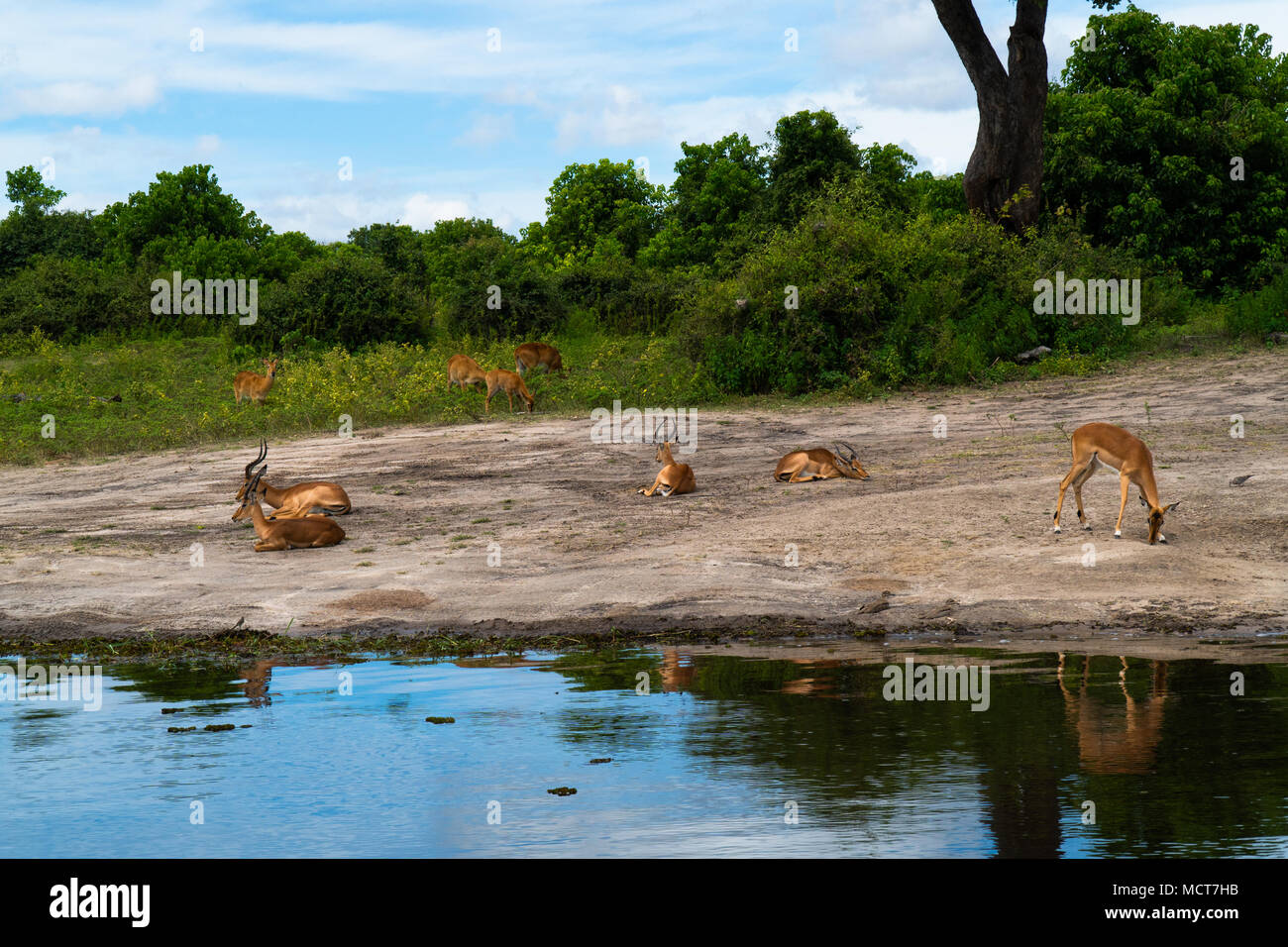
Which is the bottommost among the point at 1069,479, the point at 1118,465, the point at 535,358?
the point at 1069,479

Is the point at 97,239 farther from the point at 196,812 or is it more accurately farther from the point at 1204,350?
the point at 196,812

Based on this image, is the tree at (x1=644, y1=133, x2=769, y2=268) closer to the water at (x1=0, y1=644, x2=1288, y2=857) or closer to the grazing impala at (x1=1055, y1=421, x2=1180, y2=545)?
the grazing impala at (x1=1055, y1=421, x2=1180, y2=545)

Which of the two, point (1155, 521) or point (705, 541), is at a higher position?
point (1155, 521)

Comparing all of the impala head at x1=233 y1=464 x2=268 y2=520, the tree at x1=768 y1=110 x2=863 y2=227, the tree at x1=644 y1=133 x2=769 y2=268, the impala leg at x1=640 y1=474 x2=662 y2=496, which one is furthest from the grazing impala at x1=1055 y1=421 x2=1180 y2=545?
the tree at x1=644 y1=133 x2=769 y2=268

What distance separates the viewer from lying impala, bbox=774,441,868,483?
1542 centimetres

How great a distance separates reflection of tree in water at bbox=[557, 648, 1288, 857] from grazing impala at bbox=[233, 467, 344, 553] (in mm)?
4751

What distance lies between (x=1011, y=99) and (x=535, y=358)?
1027cm

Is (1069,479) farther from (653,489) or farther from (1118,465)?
(653,489)

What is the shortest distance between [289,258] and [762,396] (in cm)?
2019

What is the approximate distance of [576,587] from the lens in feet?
38.0

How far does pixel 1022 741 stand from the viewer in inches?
280

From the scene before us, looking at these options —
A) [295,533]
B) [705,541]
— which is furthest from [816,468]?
[295,533]

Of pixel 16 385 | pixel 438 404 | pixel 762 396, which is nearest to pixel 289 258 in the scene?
pixel 16 385

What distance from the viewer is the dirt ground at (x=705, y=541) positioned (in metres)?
10.8
